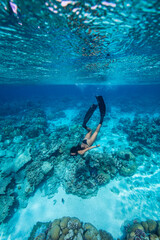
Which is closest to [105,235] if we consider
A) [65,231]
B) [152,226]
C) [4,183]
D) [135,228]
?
[135,228]

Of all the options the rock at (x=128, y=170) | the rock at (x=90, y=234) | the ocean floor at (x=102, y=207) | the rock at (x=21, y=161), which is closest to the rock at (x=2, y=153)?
the rock at (x=21, y=161)

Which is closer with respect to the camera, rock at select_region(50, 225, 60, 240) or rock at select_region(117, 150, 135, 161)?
rock at select_region(50, 225, 60, 240)

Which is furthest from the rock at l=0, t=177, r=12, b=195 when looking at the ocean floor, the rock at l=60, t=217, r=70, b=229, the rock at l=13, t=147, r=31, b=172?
the rock at l=60, t=217, r=70, b=229

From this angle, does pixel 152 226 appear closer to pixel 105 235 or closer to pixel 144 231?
pixel 144 231

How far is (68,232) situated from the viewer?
417 centimetres

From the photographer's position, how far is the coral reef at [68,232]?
407 cm

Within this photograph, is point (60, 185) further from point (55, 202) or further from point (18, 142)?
point (18, 142)

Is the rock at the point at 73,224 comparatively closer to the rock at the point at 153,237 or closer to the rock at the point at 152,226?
the rock at the point at 153,237

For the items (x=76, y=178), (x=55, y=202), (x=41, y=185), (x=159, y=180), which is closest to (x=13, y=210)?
(x=41, y=185)

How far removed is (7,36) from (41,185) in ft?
32.5

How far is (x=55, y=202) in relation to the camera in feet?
19.7

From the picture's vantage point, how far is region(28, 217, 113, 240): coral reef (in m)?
4.07

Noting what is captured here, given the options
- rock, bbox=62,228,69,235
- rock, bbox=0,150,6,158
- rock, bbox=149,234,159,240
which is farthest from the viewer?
rock, bbox=0,150,6,158

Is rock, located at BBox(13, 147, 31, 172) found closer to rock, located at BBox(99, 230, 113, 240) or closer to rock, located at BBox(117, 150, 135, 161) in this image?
rock, located at BBox(99, 230, 113, 240)
